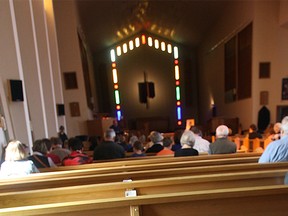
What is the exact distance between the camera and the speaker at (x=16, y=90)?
12.6ft

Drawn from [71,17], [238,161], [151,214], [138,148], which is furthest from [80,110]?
[151,214]

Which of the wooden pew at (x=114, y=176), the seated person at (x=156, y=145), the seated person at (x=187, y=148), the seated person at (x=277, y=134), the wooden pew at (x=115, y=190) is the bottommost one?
the seated person at (x=277, y=134)

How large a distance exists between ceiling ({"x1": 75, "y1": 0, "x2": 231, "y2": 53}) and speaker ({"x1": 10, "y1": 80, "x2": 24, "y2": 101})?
22.5 ft

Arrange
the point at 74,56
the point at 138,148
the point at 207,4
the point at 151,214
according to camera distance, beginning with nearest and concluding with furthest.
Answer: the point at 151,214
the point at 138,148
the point at 74,56
the point at 207,4

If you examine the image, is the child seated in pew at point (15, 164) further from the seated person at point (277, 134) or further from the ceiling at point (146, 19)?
the ceiling at point (146, 19)

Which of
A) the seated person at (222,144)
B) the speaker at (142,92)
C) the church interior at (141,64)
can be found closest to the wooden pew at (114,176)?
the seated person at (222,144)

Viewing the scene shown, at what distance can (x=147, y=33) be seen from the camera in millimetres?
15648

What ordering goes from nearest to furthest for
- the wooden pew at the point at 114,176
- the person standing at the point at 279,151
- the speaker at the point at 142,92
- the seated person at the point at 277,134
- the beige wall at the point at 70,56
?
the wooden pew at the point at 114,176
the person standing at the point at 279,151
the seated person at the point at 277,134
the beige wall at the point at 70,56
the speaker at the point at 142,92

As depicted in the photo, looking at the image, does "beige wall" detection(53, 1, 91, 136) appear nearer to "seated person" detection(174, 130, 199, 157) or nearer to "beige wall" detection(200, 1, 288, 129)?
"beige wall" detection(200, 1, 288, 129)

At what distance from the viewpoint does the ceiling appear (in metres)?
10.5

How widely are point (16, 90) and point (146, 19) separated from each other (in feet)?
35.8

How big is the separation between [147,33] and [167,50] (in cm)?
175

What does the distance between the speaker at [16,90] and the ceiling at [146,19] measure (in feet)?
22.5

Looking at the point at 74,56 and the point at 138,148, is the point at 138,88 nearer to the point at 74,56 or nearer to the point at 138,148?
the point at 74,56
